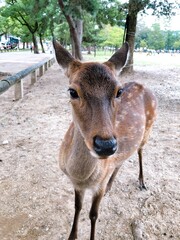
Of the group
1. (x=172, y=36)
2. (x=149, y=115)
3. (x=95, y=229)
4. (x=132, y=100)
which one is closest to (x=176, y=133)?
(x=149, y=115)

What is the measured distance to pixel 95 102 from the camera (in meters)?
1.77

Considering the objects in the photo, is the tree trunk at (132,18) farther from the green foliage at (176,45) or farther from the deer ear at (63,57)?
the green foliage at (176,45)

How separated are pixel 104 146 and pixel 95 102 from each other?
34 cm

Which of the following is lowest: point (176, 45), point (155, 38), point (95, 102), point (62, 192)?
point (62, 192)

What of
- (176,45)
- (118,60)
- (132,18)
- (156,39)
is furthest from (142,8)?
(176,45)

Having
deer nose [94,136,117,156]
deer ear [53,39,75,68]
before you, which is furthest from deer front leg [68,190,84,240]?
deer ear [53,39,75,68]

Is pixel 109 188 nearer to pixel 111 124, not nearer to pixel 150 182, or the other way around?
pixel 150 182

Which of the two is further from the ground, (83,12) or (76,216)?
(83,12)

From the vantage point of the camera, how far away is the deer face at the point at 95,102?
1652mm

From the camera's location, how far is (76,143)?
7.04ft

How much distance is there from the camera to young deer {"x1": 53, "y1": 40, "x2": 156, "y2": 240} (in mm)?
1678

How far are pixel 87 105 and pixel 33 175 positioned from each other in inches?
77.2

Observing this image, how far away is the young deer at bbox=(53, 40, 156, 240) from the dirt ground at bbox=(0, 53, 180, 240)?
0.34m

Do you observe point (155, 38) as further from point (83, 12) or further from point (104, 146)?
point (104, 146)
